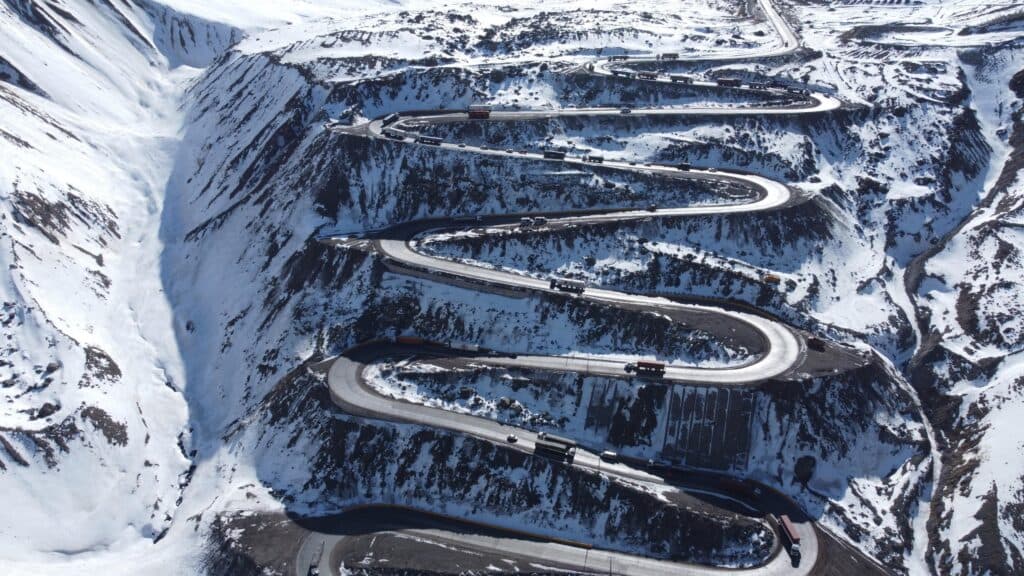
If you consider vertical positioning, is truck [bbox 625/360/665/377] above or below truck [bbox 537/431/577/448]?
above

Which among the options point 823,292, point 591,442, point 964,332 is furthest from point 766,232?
point 591,442

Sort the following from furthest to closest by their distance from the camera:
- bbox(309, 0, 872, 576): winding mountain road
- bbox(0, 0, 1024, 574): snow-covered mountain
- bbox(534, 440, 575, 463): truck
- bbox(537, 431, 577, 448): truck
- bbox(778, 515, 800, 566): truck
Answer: bbox(537, 431, 577, 448): truck
bbox(0, 0, 1024, 574): snow-covered mountain
bbox(534, 440, 575, 463): truck
bbox(309, 0, 872, 576): winding mountain road
bbox(778, 515, 800, 566): truck

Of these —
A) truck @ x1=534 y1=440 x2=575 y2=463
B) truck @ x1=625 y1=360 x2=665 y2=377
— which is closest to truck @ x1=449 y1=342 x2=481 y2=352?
truck @ x1=534 y1=440 x2=575 y2=463

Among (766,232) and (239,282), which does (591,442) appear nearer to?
(766,232)

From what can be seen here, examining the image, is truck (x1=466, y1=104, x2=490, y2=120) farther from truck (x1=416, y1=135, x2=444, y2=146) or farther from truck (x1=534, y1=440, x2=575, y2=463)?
truck (x1=534, y1=440, x2=575, y2=463)

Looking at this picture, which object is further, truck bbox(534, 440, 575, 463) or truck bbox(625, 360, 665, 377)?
truck bbox(625, 360, 665, 377)

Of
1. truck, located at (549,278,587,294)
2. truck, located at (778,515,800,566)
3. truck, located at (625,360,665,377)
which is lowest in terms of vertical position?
truck, located at (778,515,800,566)

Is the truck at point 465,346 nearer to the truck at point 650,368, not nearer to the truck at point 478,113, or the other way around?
the truck at point 650,368
